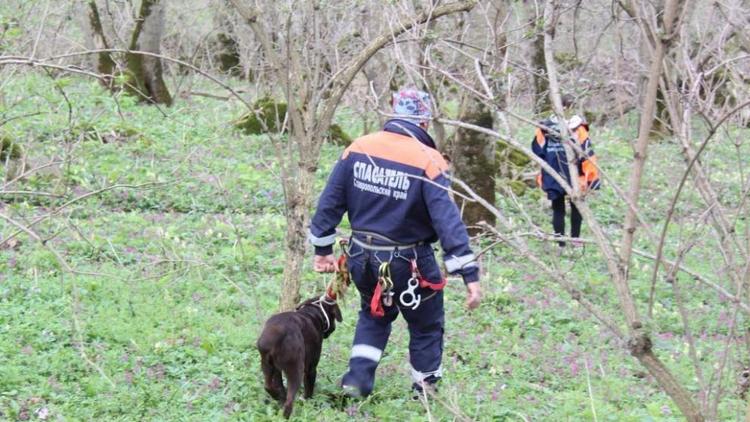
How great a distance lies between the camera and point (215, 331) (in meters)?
7.31

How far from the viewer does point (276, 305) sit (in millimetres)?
8156

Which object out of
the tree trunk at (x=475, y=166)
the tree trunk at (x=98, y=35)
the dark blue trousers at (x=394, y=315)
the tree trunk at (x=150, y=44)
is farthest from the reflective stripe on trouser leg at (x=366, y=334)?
the tree trunk at (x=98, y=35)

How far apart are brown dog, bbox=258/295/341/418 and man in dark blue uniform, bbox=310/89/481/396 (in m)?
0.31

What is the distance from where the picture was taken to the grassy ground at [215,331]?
19.3 ft

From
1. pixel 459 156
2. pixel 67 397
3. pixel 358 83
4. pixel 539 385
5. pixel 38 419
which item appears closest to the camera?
pixel 38 419

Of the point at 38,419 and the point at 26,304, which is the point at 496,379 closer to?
the point at 38,419

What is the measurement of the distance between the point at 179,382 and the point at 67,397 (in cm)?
76

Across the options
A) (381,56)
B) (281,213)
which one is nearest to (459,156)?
(281,213)

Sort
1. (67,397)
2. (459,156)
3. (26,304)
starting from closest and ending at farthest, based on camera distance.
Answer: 1. (67,397)
2. (26,304)
3. (459,156)

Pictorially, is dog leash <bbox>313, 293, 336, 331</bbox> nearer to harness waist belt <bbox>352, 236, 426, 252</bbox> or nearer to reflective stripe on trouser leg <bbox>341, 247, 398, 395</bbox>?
reflective stripe on trouser leg <bbox>341, 247, 398, 395</bbox>

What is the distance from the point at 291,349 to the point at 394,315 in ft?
3.23

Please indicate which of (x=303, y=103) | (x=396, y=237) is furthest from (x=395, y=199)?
(x=303, y=103)

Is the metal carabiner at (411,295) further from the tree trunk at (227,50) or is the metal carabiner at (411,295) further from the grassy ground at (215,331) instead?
the tree trunk at (227,50)

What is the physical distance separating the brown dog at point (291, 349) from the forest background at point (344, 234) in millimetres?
197
